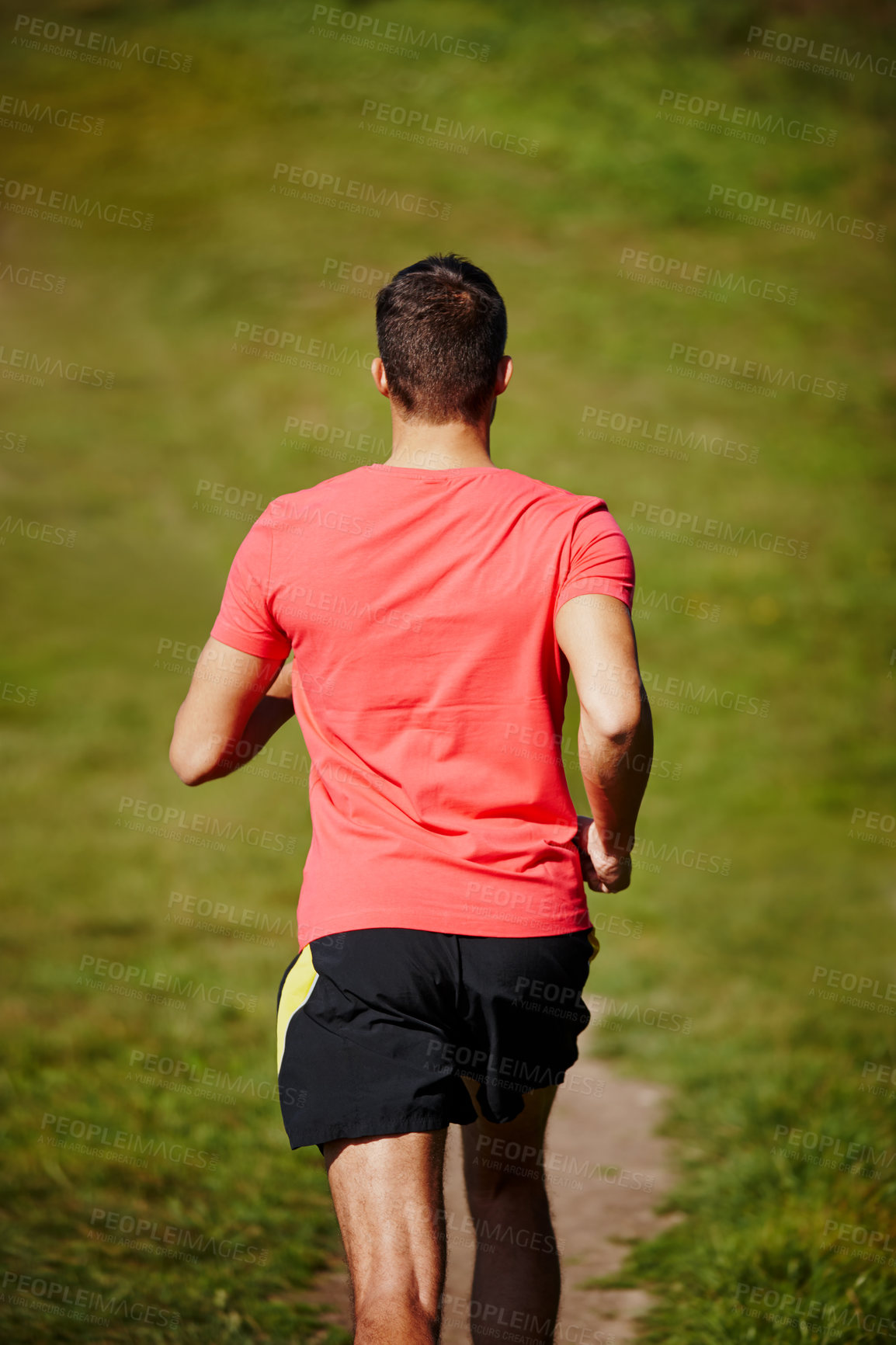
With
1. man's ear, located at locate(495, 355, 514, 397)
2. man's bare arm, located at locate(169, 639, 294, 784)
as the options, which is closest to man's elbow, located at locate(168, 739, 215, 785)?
man's bare arm, located at locate(169, 639, 294, 784)

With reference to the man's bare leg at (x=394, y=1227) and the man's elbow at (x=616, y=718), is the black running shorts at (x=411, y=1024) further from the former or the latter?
the man's elbow at (x=616, y=718)

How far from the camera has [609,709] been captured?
1.93 m

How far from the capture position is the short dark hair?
2.04 meters

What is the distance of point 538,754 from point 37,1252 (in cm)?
265

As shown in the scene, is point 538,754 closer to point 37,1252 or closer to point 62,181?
point 37,1252

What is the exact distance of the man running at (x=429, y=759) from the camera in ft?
6.22

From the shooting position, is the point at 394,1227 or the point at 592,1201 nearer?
the point at 394,1227

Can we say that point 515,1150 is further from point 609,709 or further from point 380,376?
point 380,376

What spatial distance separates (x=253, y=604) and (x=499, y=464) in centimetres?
961

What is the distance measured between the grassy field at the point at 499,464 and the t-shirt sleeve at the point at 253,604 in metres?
2.20

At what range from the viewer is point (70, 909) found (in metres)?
6.71

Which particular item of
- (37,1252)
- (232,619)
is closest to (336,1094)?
(232,619)

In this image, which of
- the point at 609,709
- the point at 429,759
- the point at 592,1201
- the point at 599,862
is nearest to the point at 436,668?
the point at 429,759

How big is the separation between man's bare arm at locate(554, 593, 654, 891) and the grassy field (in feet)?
6.53
